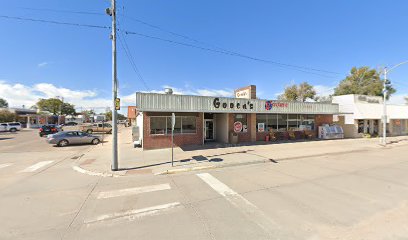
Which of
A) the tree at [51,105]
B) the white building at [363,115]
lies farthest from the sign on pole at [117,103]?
the tree at [51,105]

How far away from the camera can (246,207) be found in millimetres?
4996

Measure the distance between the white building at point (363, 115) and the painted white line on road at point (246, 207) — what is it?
66.9 feet

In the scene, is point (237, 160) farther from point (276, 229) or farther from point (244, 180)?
point (276, 229)

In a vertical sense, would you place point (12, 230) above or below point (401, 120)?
below

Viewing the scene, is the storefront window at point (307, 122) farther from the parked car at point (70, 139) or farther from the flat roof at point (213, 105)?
the parked car at point (70, 139)

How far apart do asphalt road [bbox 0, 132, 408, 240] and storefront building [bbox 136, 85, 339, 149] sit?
257 inches

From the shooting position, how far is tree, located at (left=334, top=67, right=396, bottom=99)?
41.3 metres

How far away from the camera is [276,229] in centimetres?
396

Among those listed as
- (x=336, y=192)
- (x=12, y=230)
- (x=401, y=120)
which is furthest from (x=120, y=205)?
(x=401, y=120)

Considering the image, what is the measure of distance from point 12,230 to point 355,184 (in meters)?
9.81

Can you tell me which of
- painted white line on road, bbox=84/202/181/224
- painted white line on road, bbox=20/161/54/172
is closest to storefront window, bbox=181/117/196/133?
painted white line on road, bbox=20/161/54/172

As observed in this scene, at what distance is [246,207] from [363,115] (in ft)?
84.6

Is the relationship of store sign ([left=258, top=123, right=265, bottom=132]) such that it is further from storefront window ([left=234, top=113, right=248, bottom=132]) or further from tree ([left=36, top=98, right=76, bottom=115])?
tree ([left=36, top=98, right=76, bottom=115])

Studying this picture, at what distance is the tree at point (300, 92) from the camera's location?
45344mm
